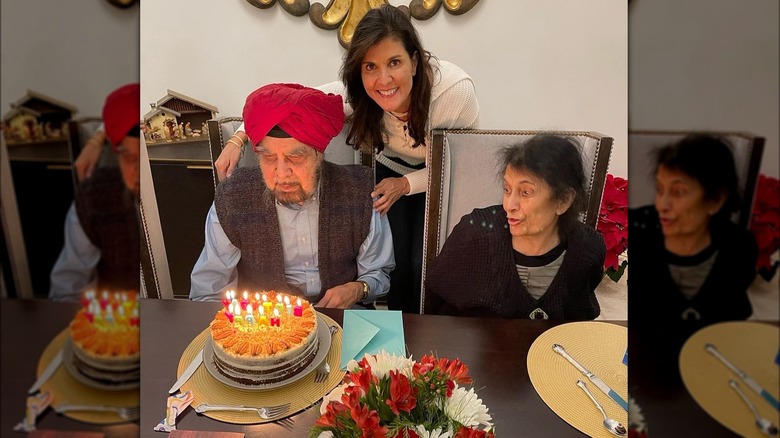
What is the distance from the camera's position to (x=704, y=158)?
28 centimetres

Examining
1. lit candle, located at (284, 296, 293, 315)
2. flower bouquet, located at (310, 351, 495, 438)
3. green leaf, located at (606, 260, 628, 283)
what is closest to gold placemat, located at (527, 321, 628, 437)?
green leaf, located at (606, 260, 628, 283)

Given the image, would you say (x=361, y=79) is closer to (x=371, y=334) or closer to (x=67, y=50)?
(x=371, y=334)

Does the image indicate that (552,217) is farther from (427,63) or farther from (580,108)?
(427,63)

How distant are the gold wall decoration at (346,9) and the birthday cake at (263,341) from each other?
0.67 m

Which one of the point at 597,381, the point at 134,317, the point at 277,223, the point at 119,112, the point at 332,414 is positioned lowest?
the point at 597,381

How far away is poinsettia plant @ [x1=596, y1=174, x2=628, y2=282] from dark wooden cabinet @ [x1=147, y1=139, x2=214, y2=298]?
1.01 metres

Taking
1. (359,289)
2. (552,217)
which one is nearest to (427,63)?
(552,217)

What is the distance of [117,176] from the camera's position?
0.32m

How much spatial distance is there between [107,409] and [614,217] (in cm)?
117

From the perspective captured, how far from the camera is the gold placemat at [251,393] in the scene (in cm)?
101

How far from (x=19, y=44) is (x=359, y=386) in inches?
27.6

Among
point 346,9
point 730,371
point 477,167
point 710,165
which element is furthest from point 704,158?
point 346,9

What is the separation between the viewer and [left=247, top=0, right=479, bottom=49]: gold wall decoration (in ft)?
3.67

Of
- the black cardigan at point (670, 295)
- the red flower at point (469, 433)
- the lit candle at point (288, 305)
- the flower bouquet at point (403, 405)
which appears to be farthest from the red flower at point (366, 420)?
the black cardigan at point (670, 295)
